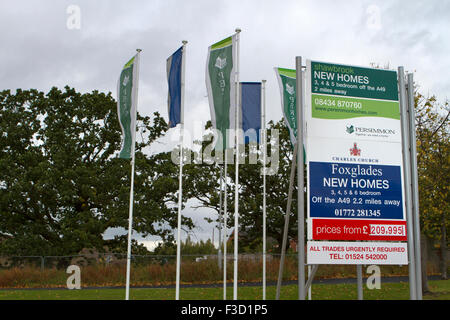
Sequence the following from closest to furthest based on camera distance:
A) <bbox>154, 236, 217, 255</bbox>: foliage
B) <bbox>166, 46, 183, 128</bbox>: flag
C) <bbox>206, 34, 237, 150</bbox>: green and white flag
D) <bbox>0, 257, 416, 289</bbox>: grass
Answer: <bbox>206, 34, 237, 150</bbox>: green and white flag → <bbox>166, 46, 183, 128</bbox>: flag → <bbox>0, 257, 416, 289</bbox>: grass → <bbox>154, 236, 217, 255</bbox>: foliage

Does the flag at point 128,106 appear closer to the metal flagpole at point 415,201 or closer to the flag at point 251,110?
the flag at point 251,110

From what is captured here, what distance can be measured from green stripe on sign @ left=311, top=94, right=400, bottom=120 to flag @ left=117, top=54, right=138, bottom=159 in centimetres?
675

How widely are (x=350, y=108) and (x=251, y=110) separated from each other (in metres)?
6.91

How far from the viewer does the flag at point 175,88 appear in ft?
→ 47.1

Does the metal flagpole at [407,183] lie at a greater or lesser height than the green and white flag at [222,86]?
lesser

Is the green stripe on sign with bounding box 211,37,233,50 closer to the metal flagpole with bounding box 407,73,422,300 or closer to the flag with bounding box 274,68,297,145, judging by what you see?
the flag with bounding box 274,68,297,145

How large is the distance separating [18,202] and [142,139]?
8666mm

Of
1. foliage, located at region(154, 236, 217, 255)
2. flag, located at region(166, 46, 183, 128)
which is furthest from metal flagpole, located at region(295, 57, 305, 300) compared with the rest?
foliage, located at region(154, 236, 217, 255)

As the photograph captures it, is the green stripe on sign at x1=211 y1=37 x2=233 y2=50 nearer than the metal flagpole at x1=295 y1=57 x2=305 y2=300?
No

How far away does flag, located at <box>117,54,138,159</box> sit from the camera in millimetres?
15000

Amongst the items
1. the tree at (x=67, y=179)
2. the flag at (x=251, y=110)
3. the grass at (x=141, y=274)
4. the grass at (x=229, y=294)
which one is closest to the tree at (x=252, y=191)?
the tree at (x=67, y=179)

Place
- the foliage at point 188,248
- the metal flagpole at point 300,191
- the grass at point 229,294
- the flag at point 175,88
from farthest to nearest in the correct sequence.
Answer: the foliage at point 188,248
the grass at point 229,294
the flag at point 175,88
the metal flagpole at point 300,191

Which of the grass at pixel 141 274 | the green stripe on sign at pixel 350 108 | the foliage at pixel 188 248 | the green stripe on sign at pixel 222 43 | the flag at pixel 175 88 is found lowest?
the grass at pixel 141 274

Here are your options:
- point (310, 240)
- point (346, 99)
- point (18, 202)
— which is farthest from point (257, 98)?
point (18, 202)
